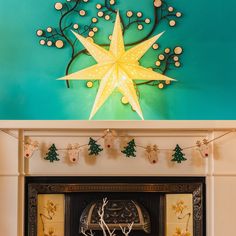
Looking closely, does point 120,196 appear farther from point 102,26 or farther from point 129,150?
point 102,26

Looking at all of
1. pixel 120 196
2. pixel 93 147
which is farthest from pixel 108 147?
pixel 120 196

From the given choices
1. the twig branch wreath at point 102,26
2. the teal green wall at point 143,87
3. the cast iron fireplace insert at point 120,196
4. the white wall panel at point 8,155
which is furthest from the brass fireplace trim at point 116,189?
the twig branch wreath at point 102,26

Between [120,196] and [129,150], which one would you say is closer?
[129,150]

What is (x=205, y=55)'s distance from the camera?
100 inches

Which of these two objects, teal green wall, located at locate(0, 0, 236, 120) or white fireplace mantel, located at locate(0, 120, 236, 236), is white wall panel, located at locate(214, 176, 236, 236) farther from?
teal green wall, located at locate(0, 0, 236, 120)

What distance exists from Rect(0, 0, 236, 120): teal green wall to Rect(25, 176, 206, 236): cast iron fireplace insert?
381mm

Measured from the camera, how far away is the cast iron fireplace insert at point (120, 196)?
2391 millimetres

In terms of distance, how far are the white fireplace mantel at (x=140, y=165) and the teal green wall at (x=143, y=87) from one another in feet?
0.56

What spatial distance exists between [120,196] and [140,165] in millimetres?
224

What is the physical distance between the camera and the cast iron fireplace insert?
2.39 meters

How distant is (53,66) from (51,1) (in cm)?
40

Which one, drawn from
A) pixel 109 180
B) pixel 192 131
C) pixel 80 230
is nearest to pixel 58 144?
pixel 109 180

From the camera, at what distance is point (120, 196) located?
7.99 feet

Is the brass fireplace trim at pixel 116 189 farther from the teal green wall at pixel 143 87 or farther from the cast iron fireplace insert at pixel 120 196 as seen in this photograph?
the teal green wall at pixel 143 87
